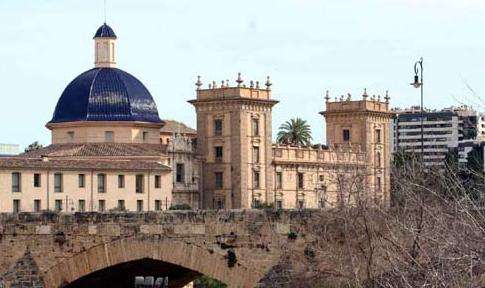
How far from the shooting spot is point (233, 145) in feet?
297

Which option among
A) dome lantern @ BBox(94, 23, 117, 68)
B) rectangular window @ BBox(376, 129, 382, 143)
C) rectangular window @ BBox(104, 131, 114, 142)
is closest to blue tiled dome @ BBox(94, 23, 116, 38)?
dome lantern @ BBox(94, 23, 117, 68)

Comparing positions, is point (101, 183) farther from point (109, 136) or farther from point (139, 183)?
point (109, 136)

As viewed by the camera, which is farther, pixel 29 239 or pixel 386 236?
→ pixel 29 239

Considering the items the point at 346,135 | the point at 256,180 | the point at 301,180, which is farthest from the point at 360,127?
the point at 256,180

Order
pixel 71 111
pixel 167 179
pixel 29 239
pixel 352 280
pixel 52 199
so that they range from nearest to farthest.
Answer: pixel 352 280 → pixel 29 239 → pixel 52 199 → pixel 167 179 → pixel 71 111

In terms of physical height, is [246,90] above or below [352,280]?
above

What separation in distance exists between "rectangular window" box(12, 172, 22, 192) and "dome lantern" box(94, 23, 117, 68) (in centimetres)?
1644

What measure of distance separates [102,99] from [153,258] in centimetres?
5759

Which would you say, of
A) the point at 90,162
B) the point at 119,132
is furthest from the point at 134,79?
the point at 90,162

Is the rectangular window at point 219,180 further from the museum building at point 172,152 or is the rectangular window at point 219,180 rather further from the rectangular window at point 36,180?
the rectangular window at point 36,180

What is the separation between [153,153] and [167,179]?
2.54 meters

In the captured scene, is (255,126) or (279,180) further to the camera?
(279,180)

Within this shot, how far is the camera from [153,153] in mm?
84500

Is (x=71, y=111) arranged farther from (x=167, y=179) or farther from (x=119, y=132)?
(x=167, y=179)
